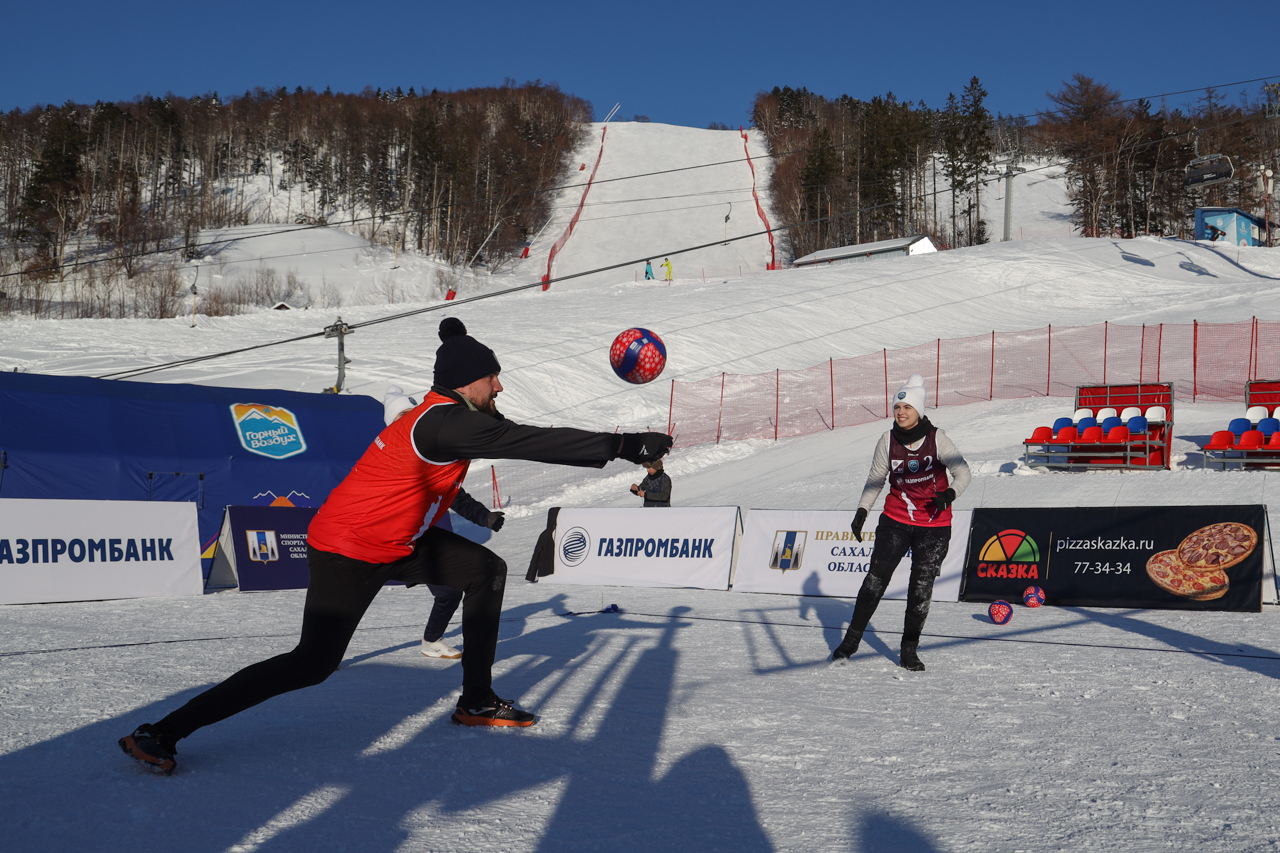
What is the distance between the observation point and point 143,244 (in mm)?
59844

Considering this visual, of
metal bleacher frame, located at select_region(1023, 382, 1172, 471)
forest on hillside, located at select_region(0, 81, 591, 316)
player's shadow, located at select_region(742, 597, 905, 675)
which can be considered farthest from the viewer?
forest on hillside, located at select_region(0, 81, 591, 316)

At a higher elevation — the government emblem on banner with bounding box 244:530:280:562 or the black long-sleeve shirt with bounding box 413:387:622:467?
the black long-sleeve shirt with bounding box 413:387:622:467

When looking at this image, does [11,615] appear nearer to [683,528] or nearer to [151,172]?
[683,528]

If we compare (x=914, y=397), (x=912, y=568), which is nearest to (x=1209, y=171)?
(x=914, y=397)

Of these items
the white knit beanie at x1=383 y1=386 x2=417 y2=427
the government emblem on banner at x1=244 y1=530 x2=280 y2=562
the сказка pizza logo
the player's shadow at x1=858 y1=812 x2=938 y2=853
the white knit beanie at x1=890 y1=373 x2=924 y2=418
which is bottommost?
the government emblem on banner at x1=244 y1=530 x2=280 y2=562

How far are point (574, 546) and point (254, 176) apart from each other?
80.1m

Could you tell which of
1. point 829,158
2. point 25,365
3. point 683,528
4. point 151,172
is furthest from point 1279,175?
point 151,172

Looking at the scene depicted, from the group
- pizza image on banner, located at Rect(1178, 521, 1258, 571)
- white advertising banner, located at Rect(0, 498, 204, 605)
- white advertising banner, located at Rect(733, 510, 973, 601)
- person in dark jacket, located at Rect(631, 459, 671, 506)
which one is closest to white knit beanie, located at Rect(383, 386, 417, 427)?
white advertising banner, located at Rect(0, 498, 204, 605)

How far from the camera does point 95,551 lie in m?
10.8

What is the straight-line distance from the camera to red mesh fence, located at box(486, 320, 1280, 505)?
2409 cm

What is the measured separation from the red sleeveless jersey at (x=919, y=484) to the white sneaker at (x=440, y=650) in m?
3.27

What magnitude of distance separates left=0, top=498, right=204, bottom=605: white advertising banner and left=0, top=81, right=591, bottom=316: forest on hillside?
4446cm

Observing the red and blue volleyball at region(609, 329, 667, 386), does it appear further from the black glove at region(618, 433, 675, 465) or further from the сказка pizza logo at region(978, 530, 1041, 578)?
the black glove at region(618, 433, 675, 465)

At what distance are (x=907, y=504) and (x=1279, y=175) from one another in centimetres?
8182
